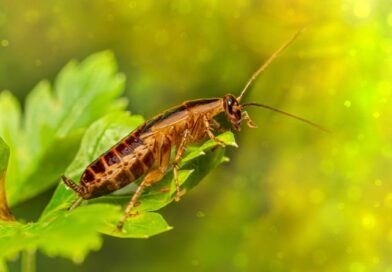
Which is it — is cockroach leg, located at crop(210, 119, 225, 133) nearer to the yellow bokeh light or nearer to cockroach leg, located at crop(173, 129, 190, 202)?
cockroach leg, located at crop(173, 129, 190, 202)

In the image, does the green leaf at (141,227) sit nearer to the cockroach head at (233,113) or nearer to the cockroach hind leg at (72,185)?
the cockroach hind leg at (72,185)

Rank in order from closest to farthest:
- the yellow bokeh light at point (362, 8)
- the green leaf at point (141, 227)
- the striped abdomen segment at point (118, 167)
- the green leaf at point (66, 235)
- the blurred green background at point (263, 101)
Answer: the green leaf at point (66, 235), the green leaf at point (141, 227), the striped abdomen segment at point (118, 167), the blurred green background at point (263, 101), the yellow bokeh light at point (362, 8)

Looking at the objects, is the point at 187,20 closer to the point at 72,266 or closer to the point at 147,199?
the point at 72,266

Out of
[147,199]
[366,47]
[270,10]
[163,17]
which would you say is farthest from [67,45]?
[147,199]

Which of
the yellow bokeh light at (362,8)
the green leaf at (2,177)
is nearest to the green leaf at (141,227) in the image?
the green leaf at (2,177)

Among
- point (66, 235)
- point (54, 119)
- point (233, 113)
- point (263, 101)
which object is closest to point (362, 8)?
point (263, 101)

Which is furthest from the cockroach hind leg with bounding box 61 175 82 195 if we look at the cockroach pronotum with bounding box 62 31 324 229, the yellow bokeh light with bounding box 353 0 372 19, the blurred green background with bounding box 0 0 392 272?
the yellow bokeh light with bounding box 353 0 372 19
